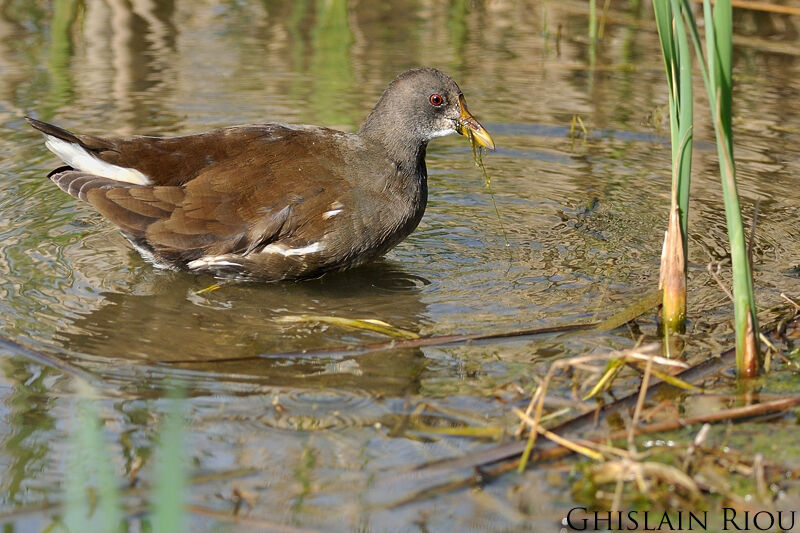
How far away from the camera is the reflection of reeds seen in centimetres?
329

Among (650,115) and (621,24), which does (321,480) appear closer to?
(650,115)

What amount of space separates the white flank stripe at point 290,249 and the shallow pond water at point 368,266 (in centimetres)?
21

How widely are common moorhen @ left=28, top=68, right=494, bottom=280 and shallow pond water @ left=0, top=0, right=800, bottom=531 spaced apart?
19 centimetres

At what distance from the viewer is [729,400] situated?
3.54 metres

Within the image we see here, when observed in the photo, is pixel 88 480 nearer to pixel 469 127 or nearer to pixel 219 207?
pixel 219 207

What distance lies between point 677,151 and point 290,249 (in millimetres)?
1922

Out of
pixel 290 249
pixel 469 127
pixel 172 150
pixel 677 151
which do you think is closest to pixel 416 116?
pixel 469 127

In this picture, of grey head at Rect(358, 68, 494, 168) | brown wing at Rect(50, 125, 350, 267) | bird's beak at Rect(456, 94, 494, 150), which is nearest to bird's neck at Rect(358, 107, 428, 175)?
grey head at Rect(358, 68, 494, 168)

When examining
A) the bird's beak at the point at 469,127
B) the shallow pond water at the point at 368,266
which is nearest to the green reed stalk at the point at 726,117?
the shallow pond water at the point at 368,266

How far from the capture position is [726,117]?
339 cm

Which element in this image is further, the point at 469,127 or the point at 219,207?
the point at 469,127

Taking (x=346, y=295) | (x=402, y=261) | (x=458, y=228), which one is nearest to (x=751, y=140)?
(x=458, y=228)

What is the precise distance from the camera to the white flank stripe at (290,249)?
4.82 meters

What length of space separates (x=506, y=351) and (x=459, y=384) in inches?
13.3
